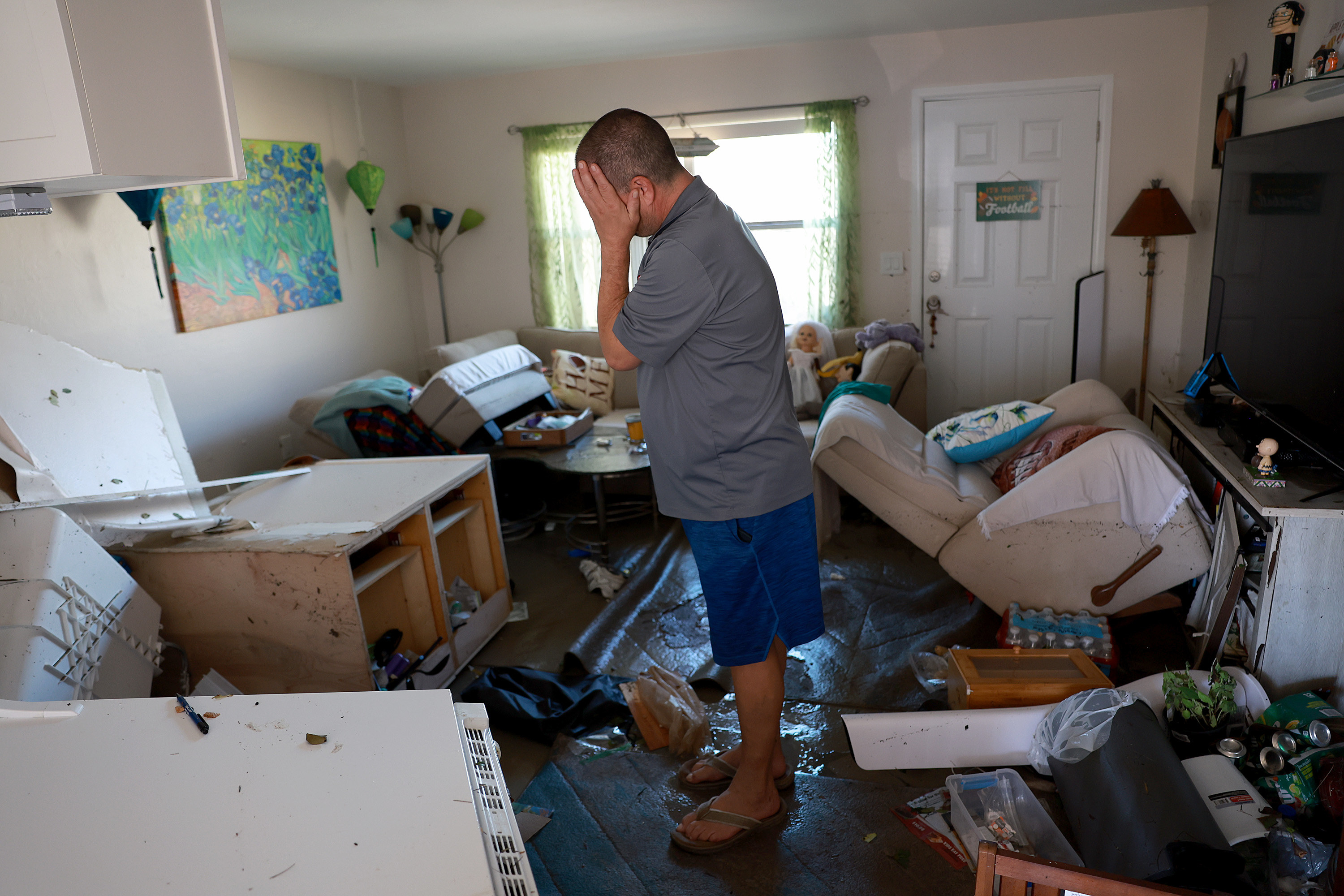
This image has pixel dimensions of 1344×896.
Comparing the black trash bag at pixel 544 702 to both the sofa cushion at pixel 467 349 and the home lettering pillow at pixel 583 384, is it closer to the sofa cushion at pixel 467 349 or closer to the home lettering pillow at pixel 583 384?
the sofa cushion at pixel 467 349

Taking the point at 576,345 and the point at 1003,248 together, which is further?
the point at 576,345

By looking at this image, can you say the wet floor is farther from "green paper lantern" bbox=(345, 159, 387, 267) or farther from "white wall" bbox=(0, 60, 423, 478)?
"green paper lantern" bbox=(345, 159, 387, 267)

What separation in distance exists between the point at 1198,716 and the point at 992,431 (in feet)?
4.54

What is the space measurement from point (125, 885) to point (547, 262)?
468cm

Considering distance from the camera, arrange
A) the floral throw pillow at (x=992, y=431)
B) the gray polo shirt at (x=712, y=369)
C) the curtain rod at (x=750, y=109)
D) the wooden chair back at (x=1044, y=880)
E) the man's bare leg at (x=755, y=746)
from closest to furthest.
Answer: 1. the wooden chair back at (x=1044, y=880)
2. the gray polo shirt at (x=712, y=369)
3. the man's bare leg at (x=755, y=746)
4. the floral throw pillow at (x=992, y=431)
5. the curtain rod at (x=750, y=109)

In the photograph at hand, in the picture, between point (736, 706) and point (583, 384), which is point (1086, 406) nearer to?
point (736, 706)

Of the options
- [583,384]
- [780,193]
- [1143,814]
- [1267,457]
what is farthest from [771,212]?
[1143,814]

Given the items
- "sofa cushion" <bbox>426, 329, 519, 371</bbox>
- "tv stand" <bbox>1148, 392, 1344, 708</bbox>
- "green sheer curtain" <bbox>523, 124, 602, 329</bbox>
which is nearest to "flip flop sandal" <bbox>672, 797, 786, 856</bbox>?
"tv stand" <bbox>1148, 392, 1344, 708</bbox>

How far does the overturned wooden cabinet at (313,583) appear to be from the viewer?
2.15 metres

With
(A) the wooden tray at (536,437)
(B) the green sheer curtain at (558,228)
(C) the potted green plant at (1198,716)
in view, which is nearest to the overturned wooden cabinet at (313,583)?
(A) the wooden tray at (536,437)

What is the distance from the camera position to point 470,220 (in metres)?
5.30

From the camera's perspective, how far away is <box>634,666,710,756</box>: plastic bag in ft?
7.37

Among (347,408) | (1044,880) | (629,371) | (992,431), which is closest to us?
(1044,880)

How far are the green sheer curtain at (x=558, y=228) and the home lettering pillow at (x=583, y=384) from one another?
0.65 metres
